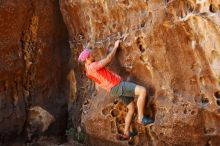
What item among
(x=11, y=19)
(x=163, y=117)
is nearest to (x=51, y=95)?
(x=11, y=19)

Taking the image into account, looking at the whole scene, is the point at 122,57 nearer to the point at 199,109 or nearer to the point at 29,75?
the point at 199,109

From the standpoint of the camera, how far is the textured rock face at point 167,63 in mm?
5215

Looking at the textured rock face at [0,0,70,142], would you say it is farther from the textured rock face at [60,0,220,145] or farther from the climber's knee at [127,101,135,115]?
the climber's knee at [127,101,135,115]

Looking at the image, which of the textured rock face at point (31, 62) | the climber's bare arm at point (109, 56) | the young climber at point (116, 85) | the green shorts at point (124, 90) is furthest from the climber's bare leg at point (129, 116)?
the textured rock face at point (31, 62)

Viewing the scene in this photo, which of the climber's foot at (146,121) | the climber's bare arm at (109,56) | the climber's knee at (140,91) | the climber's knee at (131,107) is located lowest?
the climber's foot at (146,121)

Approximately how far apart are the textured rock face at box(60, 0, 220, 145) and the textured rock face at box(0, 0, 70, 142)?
1125 millimetres

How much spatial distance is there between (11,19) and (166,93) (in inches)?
113

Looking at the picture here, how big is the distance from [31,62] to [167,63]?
2.66 metres

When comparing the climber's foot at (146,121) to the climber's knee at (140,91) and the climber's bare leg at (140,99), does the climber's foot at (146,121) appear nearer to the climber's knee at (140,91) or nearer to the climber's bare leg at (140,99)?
the climber's bare leg at (140,99)

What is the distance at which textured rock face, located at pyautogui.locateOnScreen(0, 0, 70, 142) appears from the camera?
701cm

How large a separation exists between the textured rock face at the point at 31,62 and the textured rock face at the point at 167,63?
3.69 feet

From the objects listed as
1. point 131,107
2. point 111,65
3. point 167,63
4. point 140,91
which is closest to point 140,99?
point 140,91

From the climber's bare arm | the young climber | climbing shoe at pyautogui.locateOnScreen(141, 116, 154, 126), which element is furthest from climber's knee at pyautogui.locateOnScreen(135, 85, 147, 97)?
the climber's bare arm

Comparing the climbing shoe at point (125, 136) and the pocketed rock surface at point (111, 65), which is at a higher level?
the pocketed rock surface at point (111, 65)
